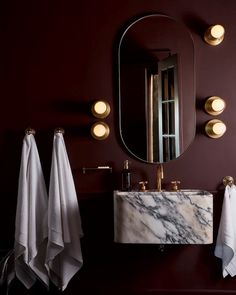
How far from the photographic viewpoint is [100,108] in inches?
78.7

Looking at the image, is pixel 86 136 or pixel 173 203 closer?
pixel 173 203

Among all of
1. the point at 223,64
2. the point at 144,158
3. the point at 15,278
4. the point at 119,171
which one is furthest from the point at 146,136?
the point at 15,278

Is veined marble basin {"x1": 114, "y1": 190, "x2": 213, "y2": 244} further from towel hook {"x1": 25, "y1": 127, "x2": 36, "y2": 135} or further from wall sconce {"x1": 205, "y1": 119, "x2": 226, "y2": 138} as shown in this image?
towel hook {"x1": 25, "y1": 127, "x2": 36, "y2": 135}

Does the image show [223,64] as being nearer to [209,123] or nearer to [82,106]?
[209,123]

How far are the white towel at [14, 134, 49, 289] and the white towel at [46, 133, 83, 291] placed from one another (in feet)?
0.24

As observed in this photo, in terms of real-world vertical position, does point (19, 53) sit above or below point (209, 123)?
above

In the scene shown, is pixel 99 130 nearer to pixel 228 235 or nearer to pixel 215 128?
pixel 215 128

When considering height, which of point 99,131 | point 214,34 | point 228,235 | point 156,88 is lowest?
point 228,235

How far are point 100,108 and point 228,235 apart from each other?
41.6 inches

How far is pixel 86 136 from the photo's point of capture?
6.82ft

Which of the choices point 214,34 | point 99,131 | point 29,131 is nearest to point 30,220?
point 29,131

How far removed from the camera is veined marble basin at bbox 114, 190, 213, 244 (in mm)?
1779

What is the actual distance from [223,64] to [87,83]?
0.86 meters

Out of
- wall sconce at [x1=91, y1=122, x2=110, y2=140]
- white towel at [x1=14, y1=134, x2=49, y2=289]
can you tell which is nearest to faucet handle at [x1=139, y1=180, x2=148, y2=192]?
wall sconce at [x1=91, y1=122, x2=110, y2=140]
